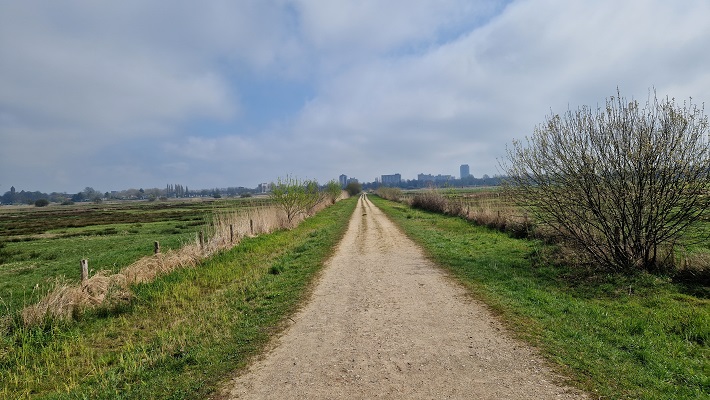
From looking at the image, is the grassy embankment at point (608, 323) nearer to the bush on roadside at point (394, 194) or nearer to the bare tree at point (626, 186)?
the bare tree at point (626, 186)

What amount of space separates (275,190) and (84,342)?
1873cm

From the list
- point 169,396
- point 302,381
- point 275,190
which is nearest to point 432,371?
point 302,381

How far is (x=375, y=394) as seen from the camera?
411cm

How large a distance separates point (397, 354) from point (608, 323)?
398cm

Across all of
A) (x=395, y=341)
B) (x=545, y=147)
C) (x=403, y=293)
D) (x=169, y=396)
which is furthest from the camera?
(x=545, y=147)

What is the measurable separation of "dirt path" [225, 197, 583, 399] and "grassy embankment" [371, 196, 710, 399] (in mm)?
481

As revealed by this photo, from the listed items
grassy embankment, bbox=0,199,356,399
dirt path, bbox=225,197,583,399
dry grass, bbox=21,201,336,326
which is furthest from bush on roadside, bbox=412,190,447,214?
dirt path, bbox=225,197,583,399

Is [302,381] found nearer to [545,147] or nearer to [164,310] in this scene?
[164,310]

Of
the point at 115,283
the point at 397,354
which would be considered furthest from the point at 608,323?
the point at 115,283

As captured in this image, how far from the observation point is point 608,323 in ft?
20.0

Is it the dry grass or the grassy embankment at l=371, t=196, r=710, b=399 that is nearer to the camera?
the grassy embankment at l=371, t=196, r=710, b=399

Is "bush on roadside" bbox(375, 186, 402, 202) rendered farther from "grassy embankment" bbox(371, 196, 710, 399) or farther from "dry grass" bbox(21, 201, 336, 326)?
"grassy embankment" bbox(371, 196, 710, 399)

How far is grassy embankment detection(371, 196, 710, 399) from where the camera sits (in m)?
4.29

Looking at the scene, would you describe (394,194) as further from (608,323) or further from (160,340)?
(160,340)
